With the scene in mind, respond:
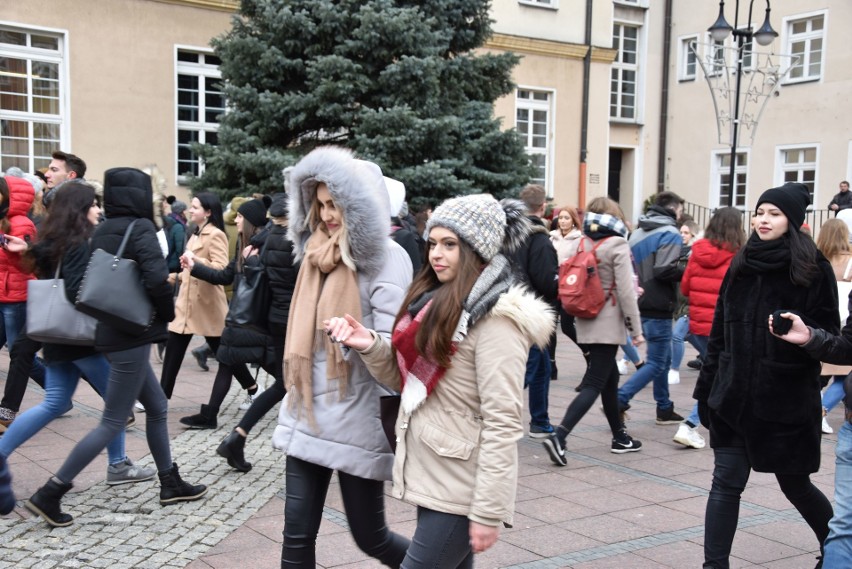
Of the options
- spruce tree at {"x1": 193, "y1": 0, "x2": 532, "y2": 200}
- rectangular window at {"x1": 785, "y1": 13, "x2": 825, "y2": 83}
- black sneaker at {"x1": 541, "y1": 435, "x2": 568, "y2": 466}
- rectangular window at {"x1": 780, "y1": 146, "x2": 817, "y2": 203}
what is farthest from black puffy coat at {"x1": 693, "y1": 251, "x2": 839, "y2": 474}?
rectangular window at {"x1": 785, "y1": 13, "x2": 825, "y2": 83}

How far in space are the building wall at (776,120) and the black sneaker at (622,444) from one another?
18.5 metres

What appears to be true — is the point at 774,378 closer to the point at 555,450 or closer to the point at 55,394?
the point at 555,450

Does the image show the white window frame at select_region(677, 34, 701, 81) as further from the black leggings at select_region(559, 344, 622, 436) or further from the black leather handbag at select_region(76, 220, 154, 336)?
the black leather handbag at select_region(76, 220, 154, 336)

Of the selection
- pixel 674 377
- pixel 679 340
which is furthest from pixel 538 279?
pixel 674 377

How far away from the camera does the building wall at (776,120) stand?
25.3 meters

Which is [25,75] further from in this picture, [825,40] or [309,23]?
[825,40]

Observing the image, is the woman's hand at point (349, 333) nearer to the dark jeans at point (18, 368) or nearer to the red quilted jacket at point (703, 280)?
the dark jeans at point (18, 368)

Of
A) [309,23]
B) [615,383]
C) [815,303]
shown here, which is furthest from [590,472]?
[309,23]

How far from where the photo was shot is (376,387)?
3.59 m

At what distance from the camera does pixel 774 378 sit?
160 inches

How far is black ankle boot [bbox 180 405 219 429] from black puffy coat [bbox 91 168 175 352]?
2397mm

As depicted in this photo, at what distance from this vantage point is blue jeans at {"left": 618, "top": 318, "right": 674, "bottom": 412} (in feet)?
25.3

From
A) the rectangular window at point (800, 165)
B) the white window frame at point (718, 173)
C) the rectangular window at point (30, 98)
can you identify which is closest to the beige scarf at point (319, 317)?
the rectangular window at point (30, 98)

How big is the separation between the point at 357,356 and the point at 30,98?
14036 mm
